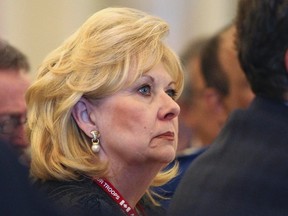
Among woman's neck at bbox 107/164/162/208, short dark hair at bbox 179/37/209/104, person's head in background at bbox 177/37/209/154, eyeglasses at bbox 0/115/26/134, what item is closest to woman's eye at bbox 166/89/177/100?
woman's neck at bbox 107/164/162/208

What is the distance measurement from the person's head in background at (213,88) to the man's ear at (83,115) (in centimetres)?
170

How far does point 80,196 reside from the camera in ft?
7.62

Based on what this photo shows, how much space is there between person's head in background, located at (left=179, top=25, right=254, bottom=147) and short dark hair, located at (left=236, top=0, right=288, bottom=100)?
5.58 feet

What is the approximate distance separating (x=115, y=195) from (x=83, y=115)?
0.78ft

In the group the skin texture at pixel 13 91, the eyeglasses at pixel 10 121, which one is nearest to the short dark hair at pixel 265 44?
the eyeglasses at pixel 10 121

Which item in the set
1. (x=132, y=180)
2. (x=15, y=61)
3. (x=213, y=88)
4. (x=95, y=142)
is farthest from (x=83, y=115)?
(x=213, y=88)

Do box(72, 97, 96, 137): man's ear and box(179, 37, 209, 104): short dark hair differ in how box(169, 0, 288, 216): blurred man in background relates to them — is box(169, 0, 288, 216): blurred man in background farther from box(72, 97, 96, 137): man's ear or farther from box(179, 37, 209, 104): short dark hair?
box(179, 37, 209, 104): short dark hair

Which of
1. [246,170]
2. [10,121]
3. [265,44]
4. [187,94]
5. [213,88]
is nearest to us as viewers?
[246,170]

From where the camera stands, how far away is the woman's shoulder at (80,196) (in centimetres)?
227

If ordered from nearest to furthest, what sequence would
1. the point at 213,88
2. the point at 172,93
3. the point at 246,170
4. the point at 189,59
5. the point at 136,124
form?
the point at 246,170 < the point at 136,124 < the point at 172,93 < the point at 213,88 < the point at 189,59

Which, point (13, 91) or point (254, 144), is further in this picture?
point (13, 91)

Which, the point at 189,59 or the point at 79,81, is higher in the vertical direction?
the point at 79,81

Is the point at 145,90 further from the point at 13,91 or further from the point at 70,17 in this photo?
the point at 70,17

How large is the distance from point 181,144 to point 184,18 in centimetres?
300
